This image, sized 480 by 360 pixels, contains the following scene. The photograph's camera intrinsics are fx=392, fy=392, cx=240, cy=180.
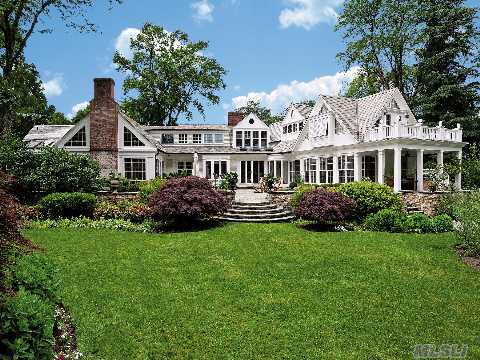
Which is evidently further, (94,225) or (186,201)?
(94,225)

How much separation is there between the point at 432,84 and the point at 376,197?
1698 centimetres

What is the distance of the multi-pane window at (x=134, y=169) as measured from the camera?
26.0m

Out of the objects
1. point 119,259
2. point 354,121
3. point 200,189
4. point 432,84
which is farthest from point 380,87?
point 119,259

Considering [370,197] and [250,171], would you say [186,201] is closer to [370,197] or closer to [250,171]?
[370,197]

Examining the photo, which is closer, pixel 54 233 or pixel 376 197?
pixel 54 233

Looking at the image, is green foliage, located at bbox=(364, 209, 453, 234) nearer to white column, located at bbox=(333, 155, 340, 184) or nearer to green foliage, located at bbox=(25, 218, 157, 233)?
green foliage, located at bbox=(25, 218, 157, 233)

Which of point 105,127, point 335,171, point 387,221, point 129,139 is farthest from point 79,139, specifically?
point 387,221

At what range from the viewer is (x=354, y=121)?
24.2 meters

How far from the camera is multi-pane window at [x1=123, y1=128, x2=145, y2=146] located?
25.8 meters

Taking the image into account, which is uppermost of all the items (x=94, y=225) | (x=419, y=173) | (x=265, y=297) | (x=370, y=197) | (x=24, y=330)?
(x=419, y=173)

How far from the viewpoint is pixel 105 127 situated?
82.1ft

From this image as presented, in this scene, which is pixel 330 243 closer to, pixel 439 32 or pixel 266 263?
pixel 266 263

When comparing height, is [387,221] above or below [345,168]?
below

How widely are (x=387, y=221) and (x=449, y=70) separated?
20.3 metres
